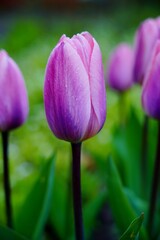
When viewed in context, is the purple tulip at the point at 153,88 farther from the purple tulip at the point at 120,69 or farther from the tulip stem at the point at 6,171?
the purple tulip at the point at 120,69

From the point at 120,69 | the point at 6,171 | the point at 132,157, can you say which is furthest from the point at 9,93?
the point at 132,157

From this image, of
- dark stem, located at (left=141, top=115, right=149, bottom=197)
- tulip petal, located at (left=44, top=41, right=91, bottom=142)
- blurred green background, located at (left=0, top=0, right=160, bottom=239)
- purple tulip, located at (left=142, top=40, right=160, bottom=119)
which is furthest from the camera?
blurred green background, located at (left=0, top=0, right=160, bottom=239)

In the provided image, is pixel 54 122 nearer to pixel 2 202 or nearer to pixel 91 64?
pixel 91 64

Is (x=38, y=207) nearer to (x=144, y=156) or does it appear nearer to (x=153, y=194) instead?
(x=153, y=194)

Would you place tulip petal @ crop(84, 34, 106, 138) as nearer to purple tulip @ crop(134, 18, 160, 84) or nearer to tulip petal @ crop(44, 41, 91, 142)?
tulip petal @ crop(44, 41, 91, 142)

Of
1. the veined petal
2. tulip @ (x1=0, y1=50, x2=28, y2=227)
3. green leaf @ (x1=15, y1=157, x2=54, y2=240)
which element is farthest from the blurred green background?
the veined petal

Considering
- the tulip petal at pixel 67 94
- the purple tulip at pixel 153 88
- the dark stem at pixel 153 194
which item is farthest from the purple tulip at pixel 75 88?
the dark stem at pixel 153 194

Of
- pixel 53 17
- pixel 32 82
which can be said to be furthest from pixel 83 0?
pixel 32 82
